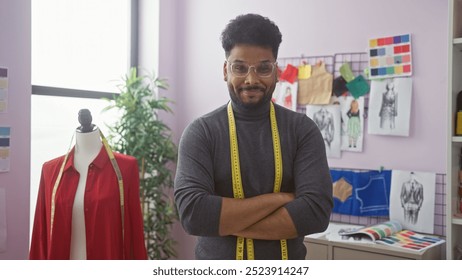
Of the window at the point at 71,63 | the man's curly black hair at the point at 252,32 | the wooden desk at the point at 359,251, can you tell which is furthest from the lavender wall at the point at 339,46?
the man's curly black hair at the point at 252,32

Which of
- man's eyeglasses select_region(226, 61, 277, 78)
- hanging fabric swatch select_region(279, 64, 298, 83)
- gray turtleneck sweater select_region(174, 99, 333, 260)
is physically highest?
hanging fabric swatch select_region(279, 64, 298, 83)

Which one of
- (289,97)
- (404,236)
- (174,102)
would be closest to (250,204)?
(404,236)

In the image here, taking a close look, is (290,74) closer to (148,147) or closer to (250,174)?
(148,147)

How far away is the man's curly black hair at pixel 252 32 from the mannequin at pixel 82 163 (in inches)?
32.2

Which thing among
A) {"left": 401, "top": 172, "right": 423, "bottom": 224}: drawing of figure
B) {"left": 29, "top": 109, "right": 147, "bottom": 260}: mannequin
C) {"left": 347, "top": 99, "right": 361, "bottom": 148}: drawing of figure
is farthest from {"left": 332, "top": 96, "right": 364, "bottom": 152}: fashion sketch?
{"left": 29, "top": 109, "right": 147, "bottom": 260}: mannequin

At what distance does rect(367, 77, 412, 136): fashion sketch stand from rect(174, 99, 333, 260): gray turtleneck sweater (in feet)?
5.17

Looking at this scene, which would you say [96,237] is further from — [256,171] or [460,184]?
[460,184]

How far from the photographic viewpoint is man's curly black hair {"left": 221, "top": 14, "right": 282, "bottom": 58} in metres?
1.39

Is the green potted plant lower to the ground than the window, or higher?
lower

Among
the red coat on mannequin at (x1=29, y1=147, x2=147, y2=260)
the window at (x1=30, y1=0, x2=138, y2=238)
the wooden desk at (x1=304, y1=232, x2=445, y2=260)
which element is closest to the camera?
the red coat on mannequin at (x1=29, y1=147, x2=147, y2=260)

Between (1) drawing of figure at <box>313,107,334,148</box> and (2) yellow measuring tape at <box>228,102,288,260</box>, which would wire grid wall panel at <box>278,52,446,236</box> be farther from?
(2) yellow measuring tape at <box>228,102,288,260</box>

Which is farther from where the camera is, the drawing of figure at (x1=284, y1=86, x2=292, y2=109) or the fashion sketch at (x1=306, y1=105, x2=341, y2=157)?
the drawing of figure at (x1=284, y1=86, x2=292, y2=109)

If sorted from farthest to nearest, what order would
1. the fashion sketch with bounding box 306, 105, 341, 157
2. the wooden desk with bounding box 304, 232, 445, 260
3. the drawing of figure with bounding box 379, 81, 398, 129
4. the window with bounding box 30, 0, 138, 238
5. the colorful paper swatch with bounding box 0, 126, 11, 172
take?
the window with bounding box 30, 0, 138, 238 → the fashion sketch with bounding box 306, 105, 341, 157 → the drawing of figure with bounding box 379, 81, 398, 129 → the colorful paper swatch with bounding box 0, 126, 11, 172 → the wooden desk with bounding box 304, 232, 445, 260

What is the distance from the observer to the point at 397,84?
9.45 ft
